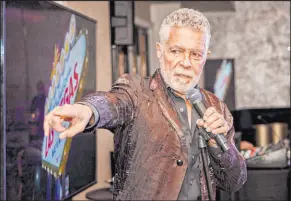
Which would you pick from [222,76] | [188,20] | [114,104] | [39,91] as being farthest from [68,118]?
[222,76]

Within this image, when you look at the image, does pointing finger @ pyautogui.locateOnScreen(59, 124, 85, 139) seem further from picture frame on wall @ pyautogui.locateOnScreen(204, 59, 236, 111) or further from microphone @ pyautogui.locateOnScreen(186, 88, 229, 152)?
picture frame on wall @ pyautogui.locateOnScreen(204, 59, 236, 111)

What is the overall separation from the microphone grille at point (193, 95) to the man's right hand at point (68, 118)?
0.30 meters

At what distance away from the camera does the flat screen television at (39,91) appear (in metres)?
2.48

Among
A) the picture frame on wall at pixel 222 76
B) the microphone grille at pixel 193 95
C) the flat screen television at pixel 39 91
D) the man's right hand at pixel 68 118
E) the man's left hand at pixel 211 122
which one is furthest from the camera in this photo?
the picture frame on wall at pixel 222 76

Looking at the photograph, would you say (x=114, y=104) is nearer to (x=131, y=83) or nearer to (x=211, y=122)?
(x=131, y=83)

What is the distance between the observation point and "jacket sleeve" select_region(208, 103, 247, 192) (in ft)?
5.07

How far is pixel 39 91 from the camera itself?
9.02ft

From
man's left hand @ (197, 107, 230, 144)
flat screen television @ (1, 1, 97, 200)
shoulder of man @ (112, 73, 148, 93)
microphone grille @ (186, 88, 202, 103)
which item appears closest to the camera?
man's left hand @ (197, 107, 230, 144)

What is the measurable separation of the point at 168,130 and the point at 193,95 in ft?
0.46

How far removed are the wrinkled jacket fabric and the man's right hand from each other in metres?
0.14

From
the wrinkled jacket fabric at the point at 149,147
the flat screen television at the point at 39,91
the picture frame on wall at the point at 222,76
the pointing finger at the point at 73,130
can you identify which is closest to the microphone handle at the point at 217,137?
the wrinkled jacket fabric at the point at 149,147

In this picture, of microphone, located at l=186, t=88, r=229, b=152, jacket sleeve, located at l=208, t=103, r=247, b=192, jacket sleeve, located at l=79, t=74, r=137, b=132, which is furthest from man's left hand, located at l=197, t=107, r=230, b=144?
jacket sleeve, located at l=79, t=74, r=137, b=132

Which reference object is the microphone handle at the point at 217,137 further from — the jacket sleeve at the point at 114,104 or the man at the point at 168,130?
the jacket sleeve at the point at 114,104

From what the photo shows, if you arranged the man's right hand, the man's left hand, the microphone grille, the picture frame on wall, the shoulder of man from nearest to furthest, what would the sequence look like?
the man's right hand, the man's left hand, the microphone grille, the shoulder of man, the picture frame on wall
